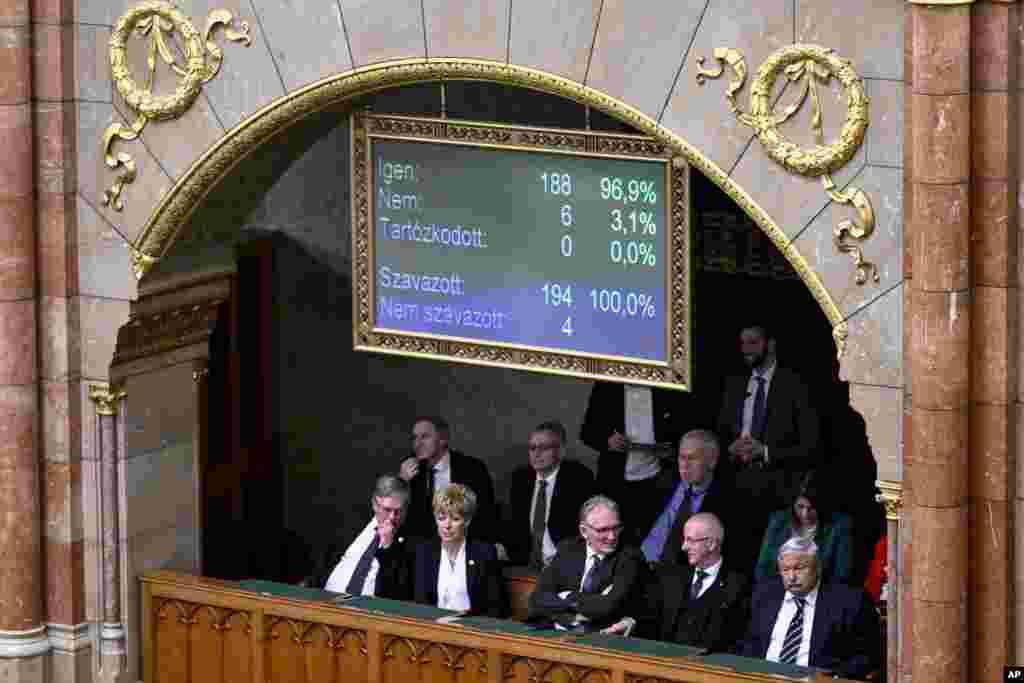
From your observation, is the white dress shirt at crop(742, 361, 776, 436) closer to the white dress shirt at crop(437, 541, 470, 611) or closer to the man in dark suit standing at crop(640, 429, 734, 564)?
the man in dark suit standing at crop(640, 429, 734, 564)

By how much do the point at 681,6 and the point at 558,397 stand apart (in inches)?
226

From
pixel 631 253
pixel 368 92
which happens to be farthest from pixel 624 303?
pixel 368 92

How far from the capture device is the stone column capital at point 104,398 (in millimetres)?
17750

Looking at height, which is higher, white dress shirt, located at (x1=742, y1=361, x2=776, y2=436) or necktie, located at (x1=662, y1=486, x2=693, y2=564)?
white dress shirt, located at (x1=742, y1=361, x2=776, y2=436)

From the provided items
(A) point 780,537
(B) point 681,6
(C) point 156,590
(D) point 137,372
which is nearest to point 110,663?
(C) point 156,590

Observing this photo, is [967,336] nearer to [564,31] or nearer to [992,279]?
[992,279]

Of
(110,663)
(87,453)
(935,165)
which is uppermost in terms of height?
(935,165)

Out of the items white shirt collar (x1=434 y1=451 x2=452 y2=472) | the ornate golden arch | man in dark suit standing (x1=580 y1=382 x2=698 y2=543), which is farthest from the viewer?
man in dark suit standing (x1=580 y1=382 x2=698 y2=543)

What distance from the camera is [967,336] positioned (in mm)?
14922

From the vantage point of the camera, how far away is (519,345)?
16.9 m

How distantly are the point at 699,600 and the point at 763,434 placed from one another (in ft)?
6.23

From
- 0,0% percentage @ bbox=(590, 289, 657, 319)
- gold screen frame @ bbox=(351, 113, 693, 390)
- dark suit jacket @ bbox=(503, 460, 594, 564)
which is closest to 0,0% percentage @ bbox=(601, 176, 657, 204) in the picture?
gold screen frame @ bbox=(351, 113, 693, 390)

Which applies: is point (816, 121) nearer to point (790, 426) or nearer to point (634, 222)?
point (634, 222)

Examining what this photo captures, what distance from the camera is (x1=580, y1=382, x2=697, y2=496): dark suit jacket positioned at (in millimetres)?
19219
